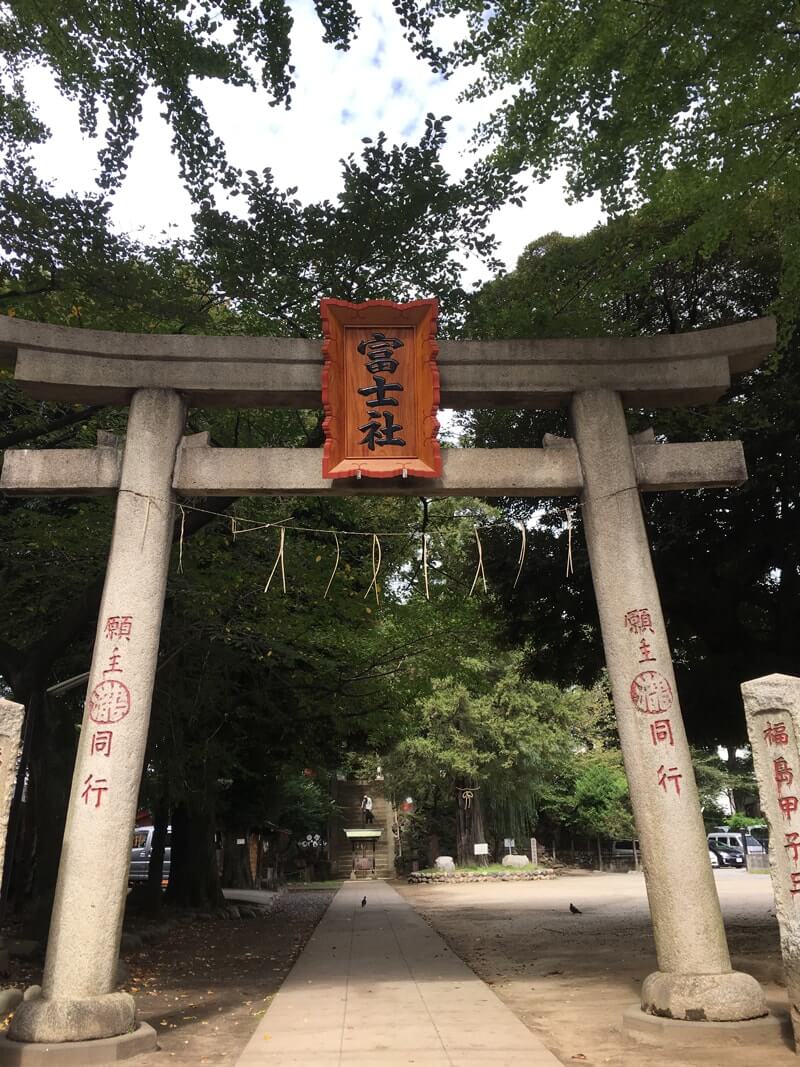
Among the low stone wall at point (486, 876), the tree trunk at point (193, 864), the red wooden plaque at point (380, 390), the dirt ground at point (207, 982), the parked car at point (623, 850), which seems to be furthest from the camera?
the parked car at point (623, 850)

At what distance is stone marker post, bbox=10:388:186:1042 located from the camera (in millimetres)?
5500

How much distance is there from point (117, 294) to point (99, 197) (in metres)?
1.16

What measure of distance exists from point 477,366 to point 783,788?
163 inches

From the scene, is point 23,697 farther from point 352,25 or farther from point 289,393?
point 352,25

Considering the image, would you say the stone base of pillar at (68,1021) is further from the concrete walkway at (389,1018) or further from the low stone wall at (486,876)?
the low stone wall at (486,876)

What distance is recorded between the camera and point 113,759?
5969 mm

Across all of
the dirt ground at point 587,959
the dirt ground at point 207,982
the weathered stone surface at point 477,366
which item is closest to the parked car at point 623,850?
the dirt ground at point 587,959

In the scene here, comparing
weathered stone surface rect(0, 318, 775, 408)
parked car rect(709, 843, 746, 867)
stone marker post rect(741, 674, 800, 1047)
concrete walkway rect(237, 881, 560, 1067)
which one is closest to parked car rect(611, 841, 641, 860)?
parked car rect(709, 843, 746, 867)

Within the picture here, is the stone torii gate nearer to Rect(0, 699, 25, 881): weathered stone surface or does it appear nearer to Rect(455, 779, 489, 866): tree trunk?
Rect(0, 699, 25, 881): weathered stone surface

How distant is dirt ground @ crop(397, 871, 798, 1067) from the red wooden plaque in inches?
175

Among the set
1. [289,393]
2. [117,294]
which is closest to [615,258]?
[289,393]

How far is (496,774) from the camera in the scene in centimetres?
2894

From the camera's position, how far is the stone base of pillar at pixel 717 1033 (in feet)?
17.4

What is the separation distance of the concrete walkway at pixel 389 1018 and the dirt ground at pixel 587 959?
0.29m
